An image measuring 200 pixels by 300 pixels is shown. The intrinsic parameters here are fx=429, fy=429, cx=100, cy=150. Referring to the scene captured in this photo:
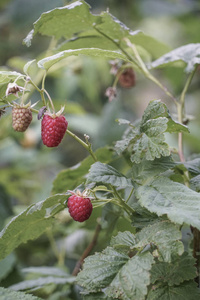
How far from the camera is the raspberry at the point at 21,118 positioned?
650 mm

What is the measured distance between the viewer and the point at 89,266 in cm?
61

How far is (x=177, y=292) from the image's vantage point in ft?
2.03

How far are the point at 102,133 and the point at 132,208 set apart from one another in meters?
0.89

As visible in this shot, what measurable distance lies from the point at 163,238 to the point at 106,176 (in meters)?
0.13

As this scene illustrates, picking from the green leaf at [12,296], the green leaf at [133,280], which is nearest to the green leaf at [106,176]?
the green leaf at [133,280]

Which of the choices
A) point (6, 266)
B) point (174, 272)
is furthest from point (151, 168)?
point (6, 266)

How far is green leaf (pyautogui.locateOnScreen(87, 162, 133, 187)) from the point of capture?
62 centimetres

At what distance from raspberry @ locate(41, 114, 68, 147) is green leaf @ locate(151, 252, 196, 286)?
24cm

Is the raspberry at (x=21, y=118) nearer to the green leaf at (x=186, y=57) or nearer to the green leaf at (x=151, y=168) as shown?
the green leaf at (x=151, y=168)

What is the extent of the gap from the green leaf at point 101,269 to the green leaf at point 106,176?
0.32 ft

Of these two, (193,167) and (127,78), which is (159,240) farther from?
(127,78)

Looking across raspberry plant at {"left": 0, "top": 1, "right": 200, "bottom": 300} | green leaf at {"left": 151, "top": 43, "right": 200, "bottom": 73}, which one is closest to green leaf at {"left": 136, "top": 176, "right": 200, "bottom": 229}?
raspberry plant at {"left": 0, "top": 1, "right": 200, "bottom": 300}

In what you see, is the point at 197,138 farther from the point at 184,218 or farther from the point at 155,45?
the point at 184,218

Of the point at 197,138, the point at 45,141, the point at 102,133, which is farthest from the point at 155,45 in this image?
the point at 197,138
